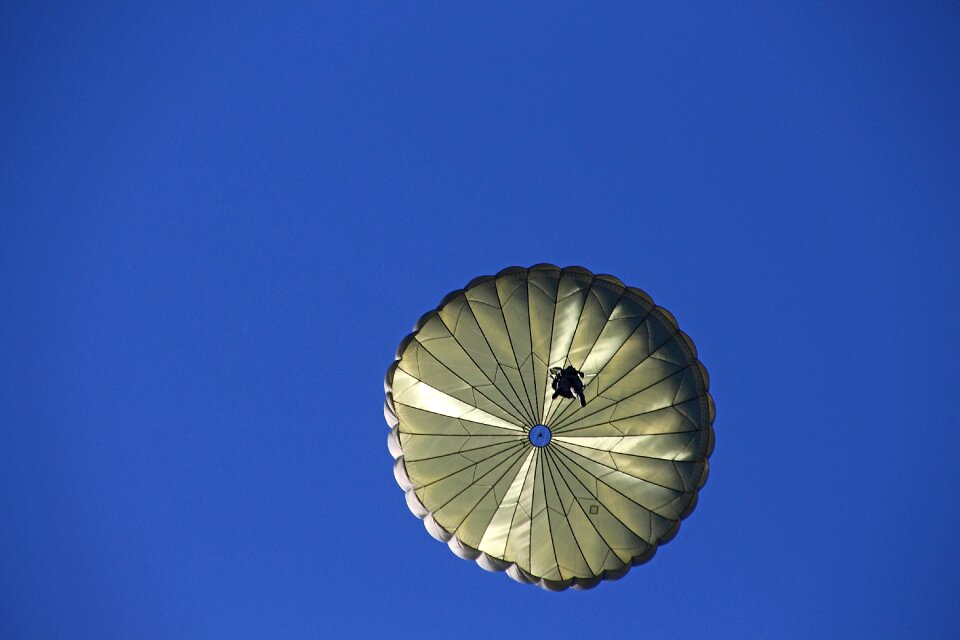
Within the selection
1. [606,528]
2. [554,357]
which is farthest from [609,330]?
[606,528]

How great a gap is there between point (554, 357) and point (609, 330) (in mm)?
1472

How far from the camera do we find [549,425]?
2028cm

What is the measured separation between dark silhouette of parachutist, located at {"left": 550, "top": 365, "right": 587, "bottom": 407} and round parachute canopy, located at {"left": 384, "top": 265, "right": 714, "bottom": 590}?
1.81ft

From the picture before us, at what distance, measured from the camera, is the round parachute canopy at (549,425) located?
2014 centimetres

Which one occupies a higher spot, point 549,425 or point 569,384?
point 569,384

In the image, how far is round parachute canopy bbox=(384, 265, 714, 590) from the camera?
20.1 meters

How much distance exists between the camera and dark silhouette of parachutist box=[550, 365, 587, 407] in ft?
62.6

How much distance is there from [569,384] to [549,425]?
1627mm

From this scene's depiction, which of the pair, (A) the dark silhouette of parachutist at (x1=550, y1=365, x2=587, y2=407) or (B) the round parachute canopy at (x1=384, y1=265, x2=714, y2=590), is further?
(B) the round parachute canopy at (x1=384, y1=265, x2=714, y2=590)

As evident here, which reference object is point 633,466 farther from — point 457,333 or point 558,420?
point 457,333

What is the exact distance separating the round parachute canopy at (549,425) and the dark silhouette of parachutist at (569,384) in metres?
0.55

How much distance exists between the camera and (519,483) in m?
20.4

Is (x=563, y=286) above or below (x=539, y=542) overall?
above

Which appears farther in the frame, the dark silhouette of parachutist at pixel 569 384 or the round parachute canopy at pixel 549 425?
the round parachute canopy at pixel 549 425
